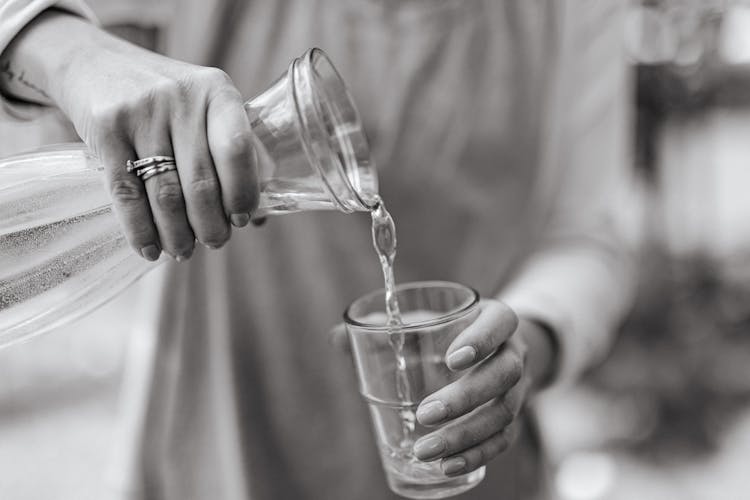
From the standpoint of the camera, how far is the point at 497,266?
968 millimetres

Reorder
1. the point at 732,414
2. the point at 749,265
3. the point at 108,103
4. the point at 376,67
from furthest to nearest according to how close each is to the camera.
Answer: the point at 749,265
the point at 732,414
the point at 376,67
the point at 108,103

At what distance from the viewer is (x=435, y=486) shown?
626 mm

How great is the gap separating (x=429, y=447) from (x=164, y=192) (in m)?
0.25

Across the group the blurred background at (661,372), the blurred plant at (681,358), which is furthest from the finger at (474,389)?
the blurred plant at (681,358)

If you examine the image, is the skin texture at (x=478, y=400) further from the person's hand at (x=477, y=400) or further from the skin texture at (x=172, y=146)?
the skin texture at (x=172, y=146)

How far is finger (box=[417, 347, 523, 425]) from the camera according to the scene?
1.86 feet

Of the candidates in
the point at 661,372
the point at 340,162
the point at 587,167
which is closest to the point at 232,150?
the point at 340,162

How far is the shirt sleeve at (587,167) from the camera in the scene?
2.96 ft

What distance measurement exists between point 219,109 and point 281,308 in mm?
440

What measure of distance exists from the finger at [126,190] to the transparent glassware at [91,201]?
9 cm

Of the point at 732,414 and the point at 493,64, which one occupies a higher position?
the point at 493,64

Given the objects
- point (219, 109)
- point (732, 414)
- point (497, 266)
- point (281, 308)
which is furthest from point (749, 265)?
point (219, 109)

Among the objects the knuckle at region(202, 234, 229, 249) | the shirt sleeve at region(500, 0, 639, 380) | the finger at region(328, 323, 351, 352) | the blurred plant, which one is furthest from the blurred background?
the knuckle at region(202, 234, 229, 249)

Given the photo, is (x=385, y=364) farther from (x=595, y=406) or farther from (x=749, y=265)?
(x=749, y=265)
